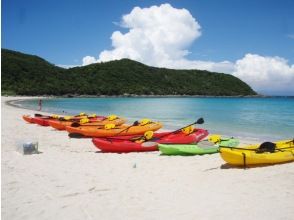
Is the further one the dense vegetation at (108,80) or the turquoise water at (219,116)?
the dense vegetation at (108,80)

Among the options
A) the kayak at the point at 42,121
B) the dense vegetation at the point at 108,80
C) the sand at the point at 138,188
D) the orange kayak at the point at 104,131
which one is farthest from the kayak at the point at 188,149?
the dense vegetation at the point at 108,80

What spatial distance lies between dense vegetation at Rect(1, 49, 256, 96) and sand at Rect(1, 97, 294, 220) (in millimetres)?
76711

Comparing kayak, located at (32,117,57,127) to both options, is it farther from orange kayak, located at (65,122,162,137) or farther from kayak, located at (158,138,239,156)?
kayak, located at (158,138,239,156)

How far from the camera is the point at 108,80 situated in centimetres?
12231

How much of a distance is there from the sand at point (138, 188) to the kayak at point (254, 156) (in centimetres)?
21

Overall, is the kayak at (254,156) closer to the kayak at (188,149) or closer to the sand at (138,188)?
the sand at (138,188)

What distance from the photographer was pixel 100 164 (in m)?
9.57

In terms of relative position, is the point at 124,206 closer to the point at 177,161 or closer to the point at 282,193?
the point at 282,193

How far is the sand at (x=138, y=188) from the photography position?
5.71 metres

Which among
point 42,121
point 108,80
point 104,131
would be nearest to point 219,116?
point 42,121

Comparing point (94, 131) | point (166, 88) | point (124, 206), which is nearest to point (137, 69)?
point (166, 88)

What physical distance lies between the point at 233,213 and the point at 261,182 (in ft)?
6.93

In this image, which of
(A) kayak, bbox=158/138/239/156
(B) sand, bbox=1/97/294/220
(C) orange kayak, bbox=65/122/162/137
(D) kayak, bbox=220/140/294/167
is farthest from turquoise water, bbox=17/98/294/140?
(B) sand, bbox=1/97/294/220

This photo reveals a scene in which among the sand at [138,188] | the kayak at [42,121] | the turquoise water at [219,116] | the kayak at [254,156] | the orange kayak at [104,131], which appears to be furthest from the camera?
the turquoise water at [219,116]
